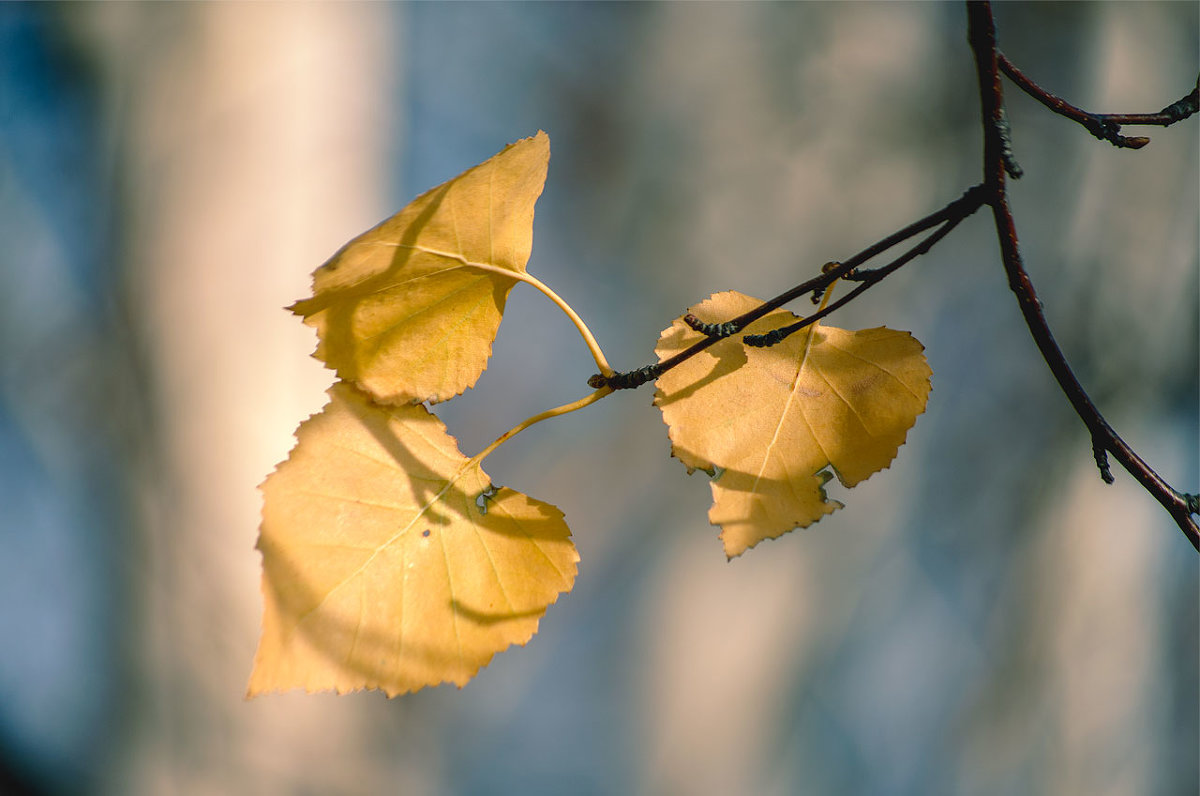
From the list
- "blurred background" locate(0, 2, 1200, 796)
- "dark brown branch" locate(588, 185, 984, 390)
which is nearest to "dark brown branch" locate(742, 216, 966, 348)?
"dark brown branch" locate(588, 185, 984, 390)

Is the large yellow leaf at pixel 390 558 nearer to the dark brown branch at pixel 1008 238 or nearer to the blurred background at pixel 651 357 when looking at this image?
the dark brown branch at pixel 1008 238

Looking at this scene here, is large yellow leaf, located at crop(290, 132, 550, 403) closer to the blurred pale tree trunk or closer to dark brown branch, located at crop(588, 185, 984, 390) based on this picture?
dark brown branch, located at crop(588, 185, 984, 390)

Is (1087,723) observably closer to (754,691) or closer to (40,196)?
(754,691)

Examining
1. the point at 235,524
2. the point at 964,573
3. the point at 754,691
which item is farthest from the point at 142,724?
the point at 964,573

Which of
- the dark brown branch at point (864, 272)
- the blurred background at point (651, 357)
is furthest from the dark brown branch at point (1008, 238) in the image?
the blurred background at point (651, 357)

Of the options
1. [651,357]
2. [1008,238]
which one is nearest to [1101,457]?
[1008,238]
